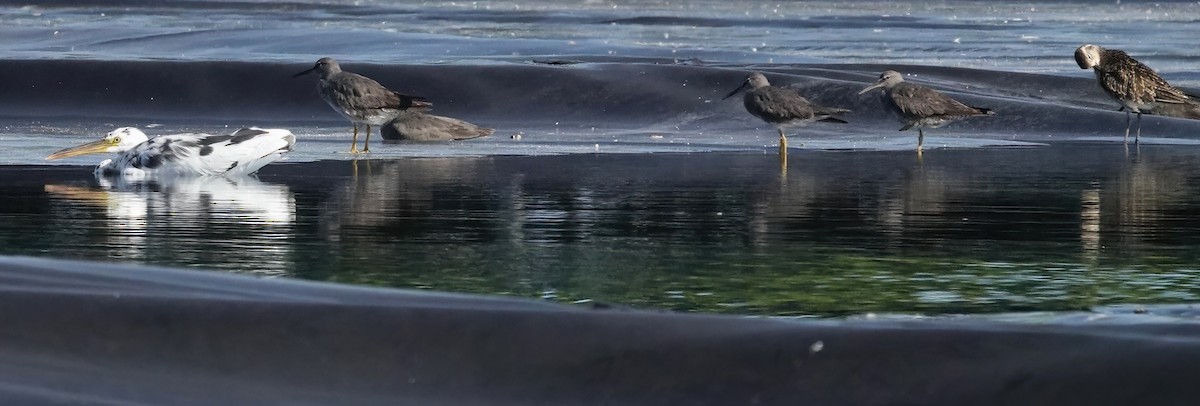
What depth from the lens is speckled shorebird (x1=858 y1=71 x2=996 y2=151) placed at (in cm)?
1410

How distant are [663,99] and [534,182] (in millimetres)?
6117

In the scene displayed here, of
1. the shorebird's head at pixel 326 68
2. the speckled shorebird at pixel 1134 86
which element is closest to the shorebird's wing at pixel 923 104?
the speckled shorebird at pixel 1134 86

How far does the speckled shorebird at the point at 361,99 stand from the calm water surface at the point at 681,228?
2.36 m

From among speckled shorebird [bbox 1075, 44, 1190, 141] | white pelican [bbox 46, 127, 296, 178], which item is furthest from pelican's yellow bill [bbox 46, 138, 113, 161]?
speckled shorebird [bbox 1075, 44, 1190, 141]

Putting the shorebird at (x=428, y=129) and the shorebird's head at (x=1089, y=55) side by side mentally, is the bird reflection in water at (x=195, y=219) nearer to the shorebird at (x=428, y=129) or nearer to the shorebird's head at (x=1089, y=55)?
the shorebird at (x=428, y=129)

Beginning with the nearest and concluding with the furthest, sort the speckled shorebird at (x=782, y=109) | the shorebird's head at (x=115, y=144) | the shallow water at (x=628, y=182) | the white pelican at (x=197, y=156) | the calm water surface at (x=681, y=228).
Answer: the calm water surface at (x=681, y=228) → the shallow water at (x=628, y=182) → the white pelican at (x=197, y=156) → the shorebird's head at (x=115, y=144) → the speckled shorebird at (x=782, y=109)

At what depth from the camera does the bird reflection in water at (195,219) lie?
22.5ft

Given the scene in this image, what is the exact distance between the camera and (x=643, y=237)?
7.76 m

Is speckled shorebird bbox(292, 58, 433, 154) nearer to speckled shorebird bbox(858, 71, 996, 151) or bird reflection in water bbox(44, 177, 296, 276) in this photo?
bird reflection in water bbox(44, 177, 296, 276)

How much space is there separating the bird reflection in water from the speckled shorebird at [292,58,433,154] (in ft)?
12.4

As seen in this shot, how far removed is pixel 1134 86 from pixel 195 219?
9371 mm

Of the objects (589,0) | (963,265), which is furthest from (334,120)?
(589,0)

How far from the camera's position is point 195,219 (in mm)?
8305

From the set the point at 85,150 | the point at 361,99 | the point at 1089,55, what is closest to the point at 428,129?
the point at 361,99
